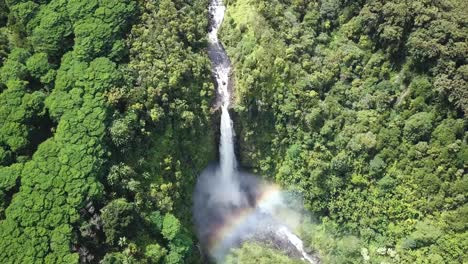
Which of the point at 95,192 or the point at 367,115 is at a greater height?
the point at 367,115

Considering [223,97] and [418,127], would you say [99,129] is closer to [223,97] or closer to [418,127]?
[223,97]

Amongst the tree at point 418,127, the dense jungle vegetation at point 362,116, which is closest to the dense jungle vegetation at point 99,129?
the dense jungle vegetation at point 362,116

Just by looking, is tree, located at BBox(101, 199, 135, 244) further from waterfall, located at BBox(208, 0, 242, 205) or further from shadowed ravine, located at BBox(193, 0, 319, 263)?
waterfall, located at BBox(208, 0, 242, 205)

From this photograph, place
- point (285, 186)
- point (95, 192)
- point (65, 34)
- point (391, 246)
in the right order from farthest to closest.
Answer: point (285, 186) < point (391, 246) < point (65, 34) < point (95, 192)

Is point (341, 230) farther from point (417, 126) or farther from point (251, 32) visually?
point (251, 32)

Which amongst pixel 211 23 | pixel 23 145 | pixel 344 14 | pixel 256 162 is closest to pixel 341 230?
pixel 256 162

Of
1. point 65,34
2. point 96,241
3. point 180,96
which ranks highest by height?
point 65,34
